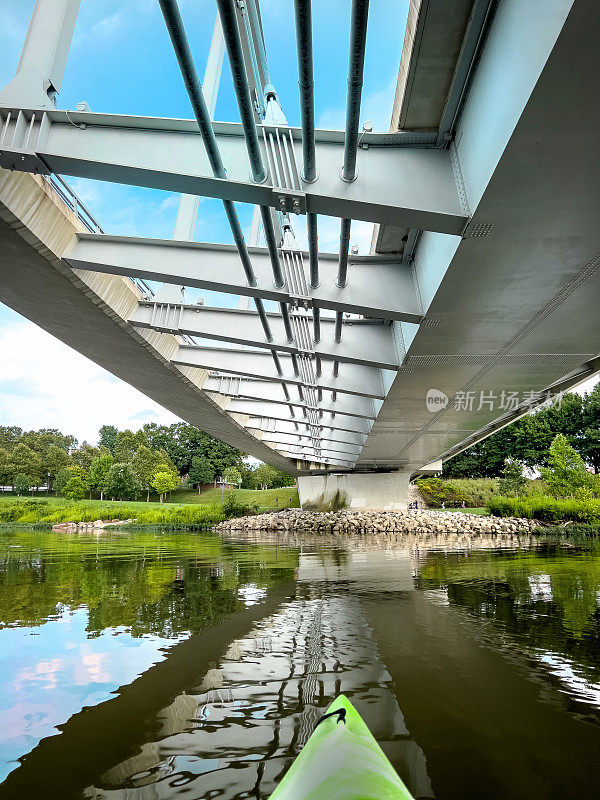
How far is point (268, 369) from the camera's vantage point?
14.8 meters

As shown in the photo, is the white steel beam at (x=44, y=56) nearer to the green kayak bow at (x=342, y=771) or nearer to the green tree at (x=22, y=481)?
the green kayak bow at (x=342, y=771)

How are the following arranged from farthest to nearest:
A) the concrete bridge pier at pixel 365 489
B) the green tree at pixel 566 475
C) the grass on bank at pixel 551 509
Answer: the concrete bridge pier at pixel 365 489 < the green tree at pixel 566 475 < the grass on bank at pixel 551 509

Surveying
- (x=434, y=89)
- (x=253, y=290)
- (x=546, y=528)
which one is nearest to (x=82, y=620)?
(x=253, y=290)

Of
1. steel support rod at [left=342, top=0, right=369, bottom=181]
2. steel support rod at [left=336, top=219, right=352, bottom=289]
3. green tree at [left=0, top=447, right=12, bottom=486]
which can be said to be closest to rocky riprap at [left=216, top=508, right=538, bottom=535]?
steel support rod at [left=336, top=219, right=352, bottom=289]

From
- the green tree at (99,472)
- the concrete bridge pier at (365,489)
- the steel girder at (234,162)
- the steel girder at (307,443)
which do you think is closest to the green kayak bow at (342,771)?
the steel girder at (234,162)

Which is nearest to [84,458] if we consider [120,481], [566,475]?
[120,481]

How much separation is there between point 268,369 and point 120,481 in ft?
214

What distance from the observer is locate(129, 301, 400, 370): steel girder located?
1176 cm

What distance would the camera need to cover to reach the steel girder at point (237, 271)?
9133mm

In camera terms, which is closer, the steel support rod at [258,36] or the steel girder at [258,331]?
the steel support rod at [258,36]

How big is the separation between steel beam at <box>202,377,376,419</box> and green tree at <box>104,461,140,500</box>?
201 feet

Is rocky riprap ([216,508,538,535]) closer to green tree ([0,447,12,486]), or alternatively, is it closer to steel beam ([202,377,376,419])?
steel beam ([202,377,376,419])

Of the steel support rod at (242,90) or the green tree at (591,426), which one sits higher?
the green tree at (591,426)

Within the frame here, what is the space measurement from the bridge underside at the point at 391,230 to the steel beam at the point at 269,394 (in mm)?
2117
